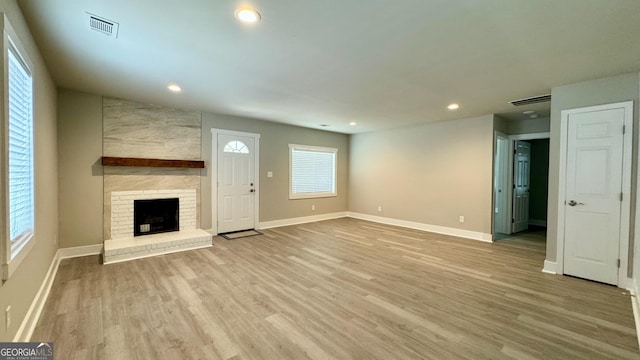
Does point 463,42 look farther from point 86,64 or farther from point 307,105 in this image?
point 86,64

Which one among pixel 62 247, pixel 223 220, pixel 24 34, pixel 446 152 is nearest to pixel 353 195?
pixel 446 152

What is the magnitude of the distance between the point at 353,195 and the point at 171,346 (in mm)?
6403

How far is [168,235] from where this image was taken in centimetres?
478

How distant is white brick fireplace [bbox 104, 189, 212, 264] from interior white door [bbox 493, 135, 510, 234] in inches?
248

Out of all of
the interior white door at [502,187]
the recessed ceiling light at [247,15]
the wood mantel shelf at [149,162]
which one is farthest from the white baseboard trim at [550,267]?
the wood mantel shelf at [149,162]

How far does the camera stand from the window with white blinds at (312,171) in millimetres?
6957

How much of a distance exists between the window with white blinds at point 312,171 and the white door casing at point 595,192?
5109 millimetres

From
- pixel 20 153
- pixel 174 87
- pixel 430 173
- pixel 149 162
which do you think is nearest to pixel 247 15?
pixel 20 153

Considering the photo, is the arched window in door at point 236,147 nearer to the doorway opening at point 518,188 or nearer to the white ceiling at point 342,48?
the white ceiling at point 342,48

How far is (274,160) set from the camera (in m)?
6.53

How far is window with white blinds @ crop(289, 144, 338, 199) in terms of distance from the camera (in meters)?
6.96

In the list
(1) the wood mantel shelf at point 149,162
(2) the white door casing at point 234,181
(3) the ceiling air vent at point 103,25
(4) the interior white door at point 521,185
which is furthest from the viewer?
(4) the interior white door at point 521,185

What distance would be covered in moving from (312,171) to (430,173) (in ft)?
9.94

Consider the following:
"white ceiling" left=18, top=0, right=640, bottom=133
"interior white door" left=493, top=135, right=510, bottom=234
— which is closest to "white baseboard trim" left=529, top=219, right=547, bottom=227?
"interior white door" left=493, top=135, right=510, bottom=234
